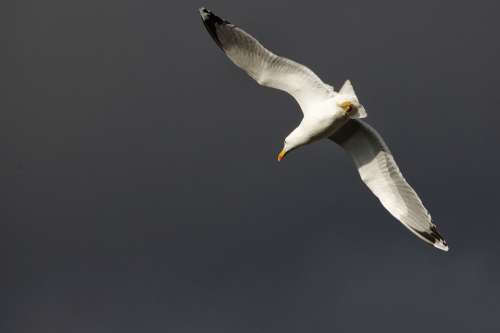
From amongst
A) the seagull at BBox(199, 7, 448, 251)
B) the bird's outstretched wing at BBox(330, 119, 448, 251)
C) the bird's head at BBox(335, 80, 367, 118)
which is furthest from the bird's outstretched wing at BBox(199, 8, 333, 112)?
the bird's outstretched wing at BBox(330, 119, 448, 251)

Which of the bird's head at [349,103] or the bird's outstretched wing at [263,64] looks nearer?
the bird's head at [349,103]

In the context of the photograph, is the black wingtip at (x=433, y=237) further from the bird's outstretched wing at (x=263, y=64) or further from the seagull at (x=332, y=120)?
the bird's outstretched wing at (x=263, y=64)

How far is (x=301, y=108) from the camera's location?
830 inches

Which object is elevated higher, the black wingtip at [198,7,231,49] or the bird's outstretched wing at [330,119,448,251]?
the black wingtip at [198,7,231,49]

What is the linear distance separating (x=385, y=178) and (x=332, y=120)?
87.0 inches

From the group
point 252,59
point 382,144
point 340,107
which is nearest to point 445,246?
point 382,144

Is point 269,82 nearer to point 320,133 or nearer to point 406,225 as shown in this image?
point 320,133

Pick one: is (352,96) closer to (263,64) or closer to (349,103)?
Result: (349,103)

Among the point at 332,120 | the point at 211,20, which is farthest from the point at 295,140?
the point at 211,20

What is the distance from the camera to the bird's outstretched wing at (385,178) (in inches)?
834

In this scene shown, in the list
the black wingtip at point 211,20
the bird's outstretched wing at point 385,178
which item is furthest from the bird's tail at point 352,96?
the black wingtip at point 211,20

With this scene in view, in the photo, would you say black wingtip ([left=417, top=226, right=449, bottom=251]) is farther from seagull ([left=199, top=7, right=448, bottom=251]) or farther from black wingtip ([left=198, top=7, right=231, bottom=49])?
black wingtip ([left=198, top=7, right=231, bottom=49])

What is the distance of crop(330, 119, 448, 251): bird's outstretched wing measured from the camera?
21.2m

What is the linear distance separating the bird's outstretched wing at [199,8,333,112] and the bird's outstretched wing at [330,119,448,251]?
1458mm
